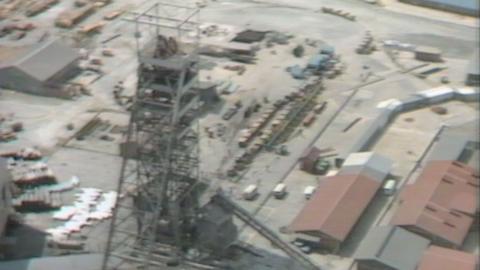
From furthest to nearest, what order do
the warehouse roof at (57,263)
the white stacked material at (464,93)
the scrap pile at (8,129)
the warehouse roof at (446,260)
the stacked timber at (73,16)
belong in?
the stacked timber at (73,16) < the white stacked material at (464,93) < the scrap pile at (8,129) < the warehouse roof at (57,263) < the warehouse roof at (446,260)

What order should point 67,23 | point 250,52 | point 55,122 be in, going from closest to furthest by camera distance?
point 55,122, point 250,52, point 67,23

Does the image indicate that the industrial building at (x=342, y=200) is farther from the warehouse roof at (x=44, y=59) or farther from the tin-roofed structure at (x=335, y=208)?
the warehouse roof at (x=44, y=59)

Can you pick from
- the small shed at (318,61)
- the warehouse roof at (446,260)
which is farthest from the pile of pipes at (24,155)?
the warehouse roof at (446,260)

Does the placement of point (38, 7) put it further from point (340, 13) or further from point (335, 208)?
point (335, 208)

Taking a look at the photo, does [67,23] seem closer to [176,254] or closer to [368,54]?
[368,54]

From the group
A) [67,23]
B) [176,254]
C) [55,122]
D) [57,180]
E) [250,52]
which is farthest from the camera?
[67,23]

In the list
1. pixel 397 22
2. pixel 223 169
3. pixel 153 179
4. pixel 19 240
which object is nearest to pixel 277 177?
pixel 223 169

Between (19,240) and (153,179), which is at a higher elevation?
(153,179)
